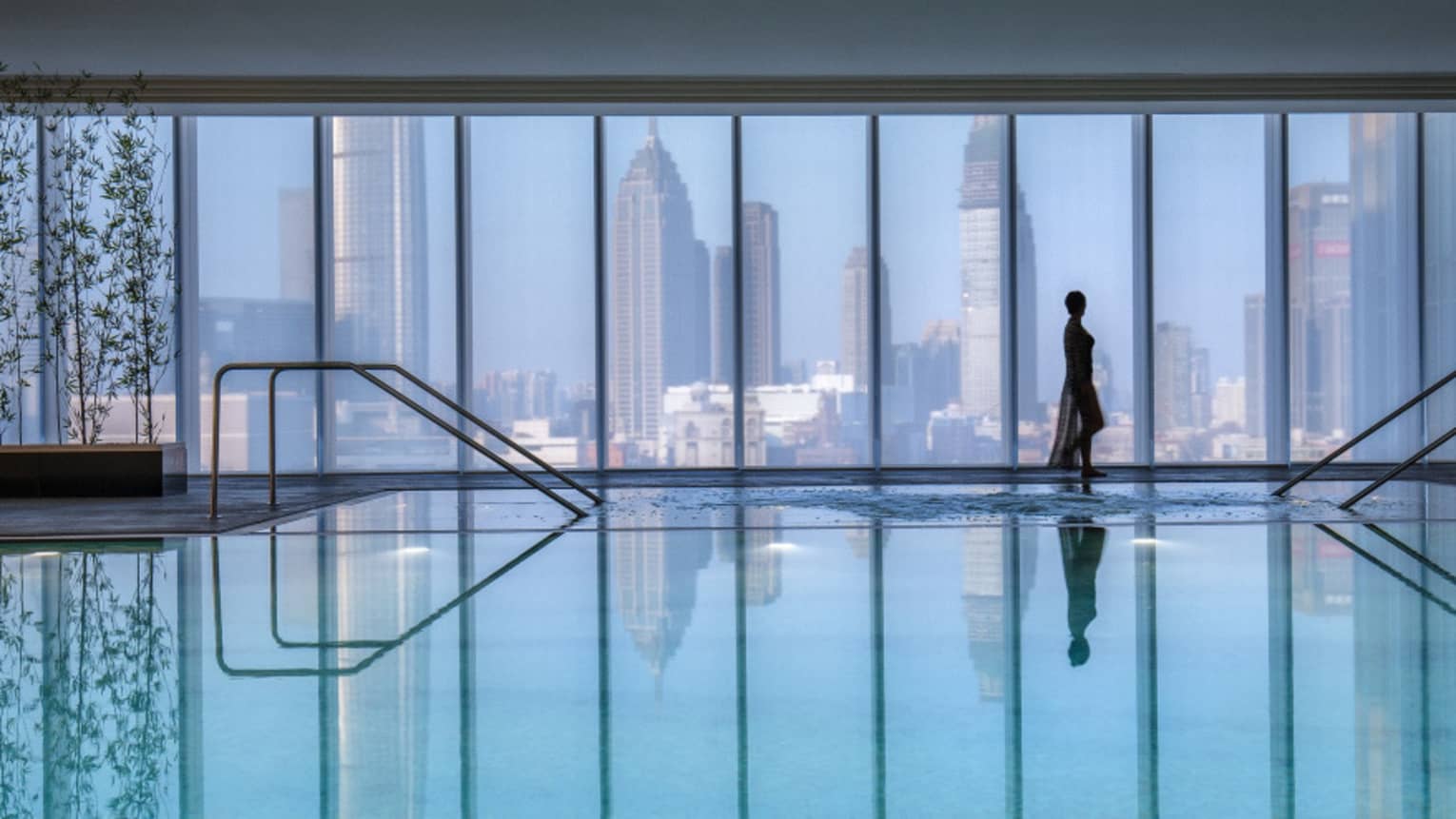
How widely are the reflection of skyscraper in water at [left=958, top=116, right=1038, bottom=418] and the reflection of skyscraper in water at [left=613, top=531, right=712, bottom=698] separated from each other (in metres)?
5.29

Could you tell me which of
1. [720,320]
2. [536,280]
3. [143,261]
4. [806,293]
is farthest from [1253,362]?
[143,261]

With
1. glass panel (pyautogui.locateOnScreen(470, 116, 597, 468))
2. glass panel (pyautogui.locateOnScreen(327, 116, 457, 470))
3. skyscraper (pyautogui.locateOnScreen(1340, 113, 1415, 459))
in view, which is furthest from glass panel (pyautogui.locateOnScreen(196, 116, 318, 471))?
skyscraper (pyautogui.locateOnScreen(1340, 113, 1415, 459))

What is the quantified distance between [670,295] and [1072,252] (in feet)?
10.1

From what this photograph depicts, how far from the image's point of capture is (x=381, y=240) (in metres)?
10.4

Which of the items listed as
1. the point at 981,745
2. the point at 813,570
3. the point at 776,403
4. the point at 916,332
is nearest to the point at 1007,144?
the point at 916,332

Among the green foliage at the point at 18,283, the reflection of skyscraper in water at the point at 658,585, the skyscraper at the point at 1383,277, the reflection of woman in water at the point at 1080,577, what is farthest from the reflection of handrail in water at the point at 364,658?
the skyscraper at the point at 1383,277

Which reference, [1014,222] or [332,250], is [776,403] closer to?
[1014,222]

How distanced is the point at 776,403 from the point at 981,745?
828cm

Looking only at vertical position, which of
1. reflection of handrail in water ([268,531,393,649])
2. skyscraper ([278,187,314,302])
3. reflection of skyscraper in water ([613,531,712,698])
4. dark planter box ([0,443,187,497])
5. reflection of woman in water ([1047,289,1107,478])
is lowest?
reflection of handrail in water ([268,531,393,649])

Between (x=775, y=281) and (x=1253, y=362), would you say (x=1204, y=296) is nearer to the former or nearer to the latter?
(x=1253, y=362)

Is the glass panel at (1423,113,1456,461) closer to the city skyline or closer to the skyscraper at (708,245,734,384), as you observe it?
the city skyline

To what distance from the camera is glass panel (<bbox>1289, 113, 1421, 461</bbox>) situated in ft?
34.7

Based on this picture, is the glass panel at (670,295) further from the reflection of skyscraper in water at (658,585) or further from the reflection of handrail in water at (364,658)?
the reflection of handrail in water at (364,658)

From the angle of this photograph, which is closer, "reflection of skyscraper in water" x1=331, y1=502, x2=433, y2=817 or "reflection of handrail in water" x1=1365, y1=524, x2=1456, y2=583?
"reflection of skyscraper in water" x1=331, y1=502, x2=433, y2=817
